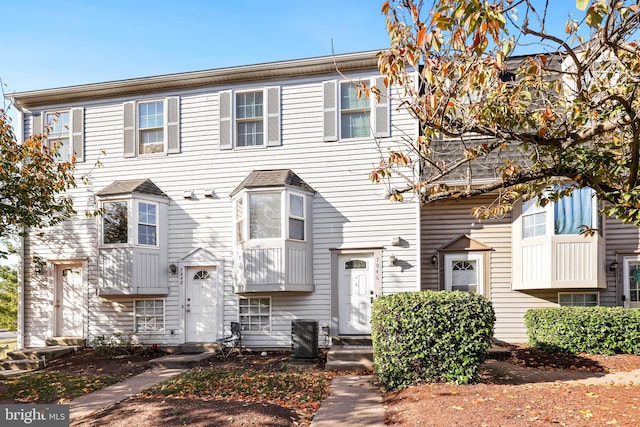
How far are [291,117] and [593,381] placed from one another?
28.6ft

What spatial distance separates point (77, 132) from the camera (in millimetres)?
12758

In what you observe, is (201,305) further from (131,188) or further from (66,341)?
(66,341)

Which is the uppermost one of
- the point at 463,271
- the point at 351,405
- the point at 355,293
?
the point at 463,271

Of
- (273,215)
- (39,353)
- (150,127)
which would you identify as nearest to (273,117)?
(273,215)

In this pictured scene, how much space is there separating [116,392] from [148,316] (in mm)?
4245

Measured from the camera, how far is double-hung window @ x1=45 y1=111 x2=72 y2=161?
42.1 feet

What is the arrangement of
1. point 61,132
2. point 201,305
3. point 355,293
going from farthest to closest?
point 61,132 < point 201,305 < point 355,293

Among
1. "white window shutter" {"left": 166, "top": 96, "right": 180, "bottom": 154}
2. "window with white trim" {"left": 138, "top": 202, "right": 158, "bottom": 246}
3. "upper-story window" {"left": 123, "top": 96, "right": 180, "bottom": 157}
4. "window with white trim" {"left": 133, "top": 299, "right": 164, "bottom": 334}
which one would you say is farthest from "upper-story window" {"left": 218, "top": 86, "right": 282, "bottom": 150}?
"window with white trim" {"left": 133, "top": 299, "right": 164, "bottom": 334}

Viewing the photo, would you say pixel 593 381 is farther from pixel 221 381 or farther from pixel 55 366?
pixel 55 366

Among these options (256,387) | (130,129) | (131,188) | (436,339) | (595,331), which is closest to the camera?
(436,339)

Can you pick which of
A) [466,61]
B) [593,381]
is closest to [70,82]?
[466,61]

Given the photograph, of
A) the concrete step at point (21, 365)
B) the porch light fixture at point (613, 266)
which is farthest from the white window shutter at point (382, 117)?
the concrete step at point (21, 365)

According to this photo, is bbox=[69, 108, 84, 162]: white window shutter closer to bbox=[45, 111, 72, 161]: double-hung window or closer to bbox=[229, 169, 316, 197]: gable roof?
bbox=[45, 111, 72, 161]: double-hung window

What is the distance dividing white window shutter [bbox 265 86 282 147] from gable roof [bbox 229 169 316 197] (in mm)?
824
